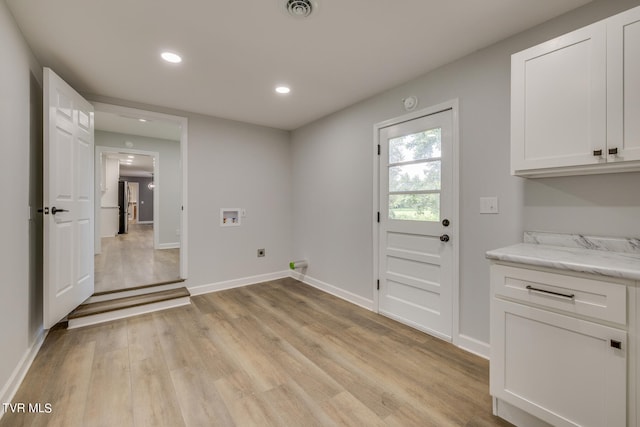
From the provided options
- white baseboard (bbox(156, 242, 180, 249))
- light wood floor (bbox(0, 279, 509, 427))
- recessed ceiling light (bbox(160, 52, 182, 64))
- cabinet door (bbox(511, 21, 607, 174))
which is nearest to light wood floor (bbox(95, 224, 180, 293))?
white baseboard (bbox(156, 242, 180, 249))

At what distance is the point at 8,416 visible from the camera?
1532 millimetres

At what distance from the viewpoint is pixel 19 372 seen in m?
1.82

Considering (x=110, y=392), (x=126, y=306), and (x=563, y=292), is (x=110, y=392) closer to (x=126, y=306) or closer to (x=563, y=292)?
(x=126, y=306)

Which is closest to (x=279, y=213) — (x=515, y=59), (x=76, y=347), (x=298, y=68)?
(x=298, y=68)

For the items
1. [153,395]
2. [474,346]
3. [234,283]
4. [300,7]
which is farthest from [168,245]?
[474,346]

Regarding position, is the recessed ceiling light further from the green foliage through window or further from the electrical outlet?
the electrical outlet

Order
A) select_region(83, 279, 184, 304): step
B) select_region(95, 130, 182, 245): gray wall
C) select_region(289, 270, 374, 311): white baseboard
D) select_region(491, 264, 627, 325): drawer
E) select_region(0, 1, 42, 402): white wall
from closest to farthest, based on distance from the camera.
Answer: select_region(491, 264, 627, 325): drawer → select_region(0, 1, 42, 402): white wall → select_region(83, 279, 184, 304): step → select_region(289, 270, 374, 311): white baseboard → select_region(95, 130, 182, 245): gray wall

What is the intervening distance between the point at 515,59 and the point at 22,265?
3.54m

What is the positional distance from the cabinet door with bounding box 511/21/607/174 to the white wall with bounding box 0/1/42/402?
307cm

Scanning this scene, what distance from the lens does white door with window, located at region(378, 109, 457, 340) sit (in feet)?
7.87

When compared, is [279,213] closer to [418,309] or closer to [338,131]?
[338,131]

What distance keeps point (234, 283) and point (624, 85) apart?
4.07m

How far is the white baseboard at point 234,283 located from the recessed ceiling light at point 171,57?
2608mm

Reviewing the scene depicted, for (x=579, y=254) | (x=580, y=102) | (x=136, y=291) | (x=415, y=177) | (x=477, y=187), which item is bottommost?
(x=136, y=291)
